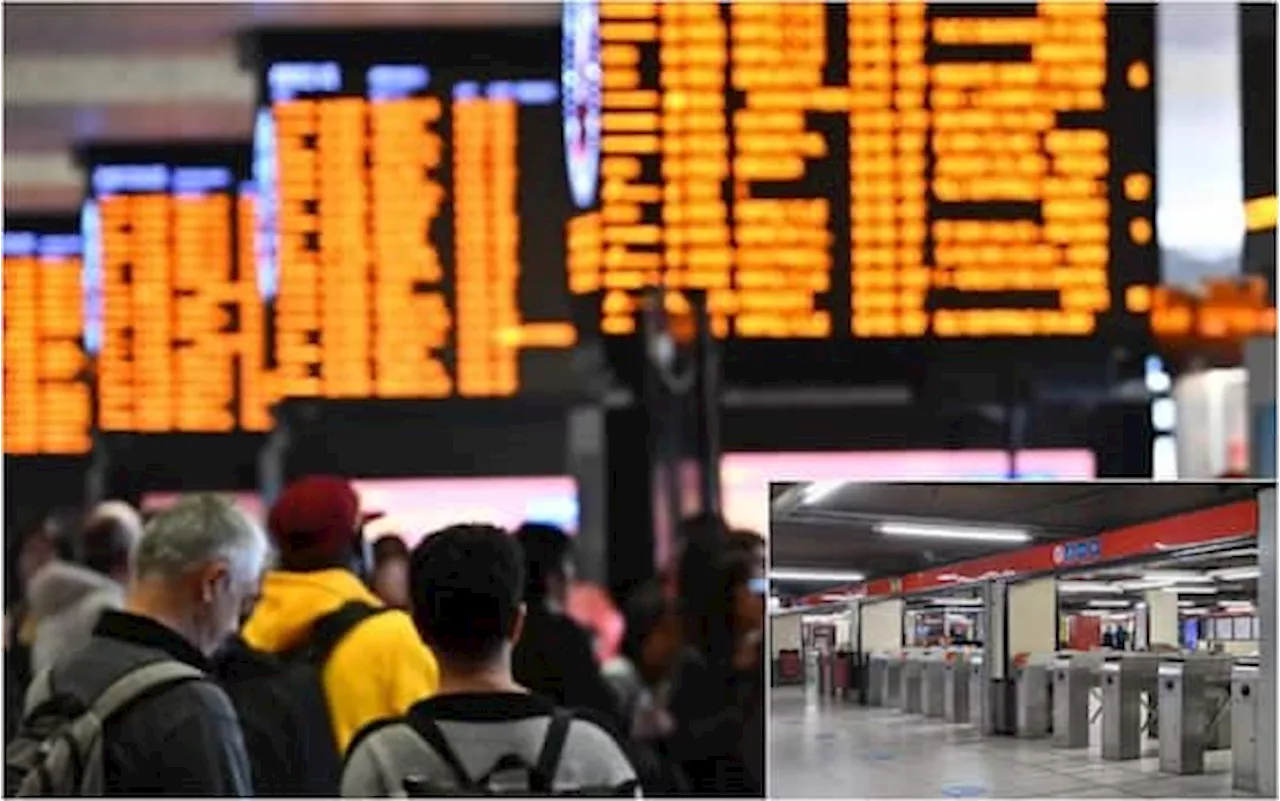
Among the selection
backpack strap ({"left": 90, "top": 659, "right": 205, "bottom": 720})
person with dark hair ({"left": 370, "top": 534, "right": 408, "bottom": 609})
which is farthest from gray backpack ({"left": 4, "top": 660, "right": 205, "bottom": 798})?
person with dark hair ({"left": 370, "top": 534, "right": 408, "bottom": 609})

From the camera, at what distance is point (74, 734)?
2504mm

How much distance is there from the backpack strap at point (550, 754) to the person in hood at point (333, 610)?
64 cm

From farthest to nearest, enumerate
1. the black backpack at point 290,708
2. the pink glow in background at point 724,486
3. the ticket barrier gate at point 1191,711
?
the pink glow in background at point 724,486 → the black backpack at point 290,708 → the ticket barrier gate at point 1191,711

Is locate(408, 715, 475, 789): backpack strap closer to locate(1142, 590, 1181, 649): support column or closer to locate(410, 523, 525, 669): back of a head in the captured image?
locate(410, 523, 525, 669): back of a head

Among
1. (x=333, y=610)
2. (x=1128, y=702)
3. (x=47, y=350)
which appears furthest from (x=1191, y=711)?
(x=47, y=350)

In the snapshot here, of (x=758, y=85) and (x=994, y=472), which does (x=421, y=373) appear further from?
(x=994, y=472)

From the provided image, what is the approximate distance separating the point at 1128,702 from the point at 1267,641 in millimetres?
188

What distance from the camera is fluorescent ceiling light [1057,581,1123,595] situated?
2.18 meters

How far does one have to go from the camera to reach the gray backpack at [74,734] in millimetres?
2502

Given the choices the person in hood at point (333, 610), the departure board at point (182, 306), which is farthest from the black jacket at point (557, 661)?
Answer: the departure board at point (182, 306)

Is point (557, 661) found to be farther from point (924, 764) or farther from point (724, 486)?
point (924, 764)

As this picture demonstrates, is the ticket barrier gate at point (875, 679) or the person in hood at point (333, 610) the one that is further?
the person in hood at point (333, 610)

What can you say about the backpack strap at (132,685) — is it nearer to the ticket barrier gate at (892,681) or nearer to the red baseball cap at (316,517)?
the red baseball cap at (316,517)

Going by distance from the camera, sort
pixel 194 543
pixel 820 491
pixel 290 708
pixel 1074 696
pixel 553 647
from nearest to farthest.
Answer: pixel 1074 696 → pixel 820 491 → pixel 194 543 → pixel 290 708 → pixel 553 647
